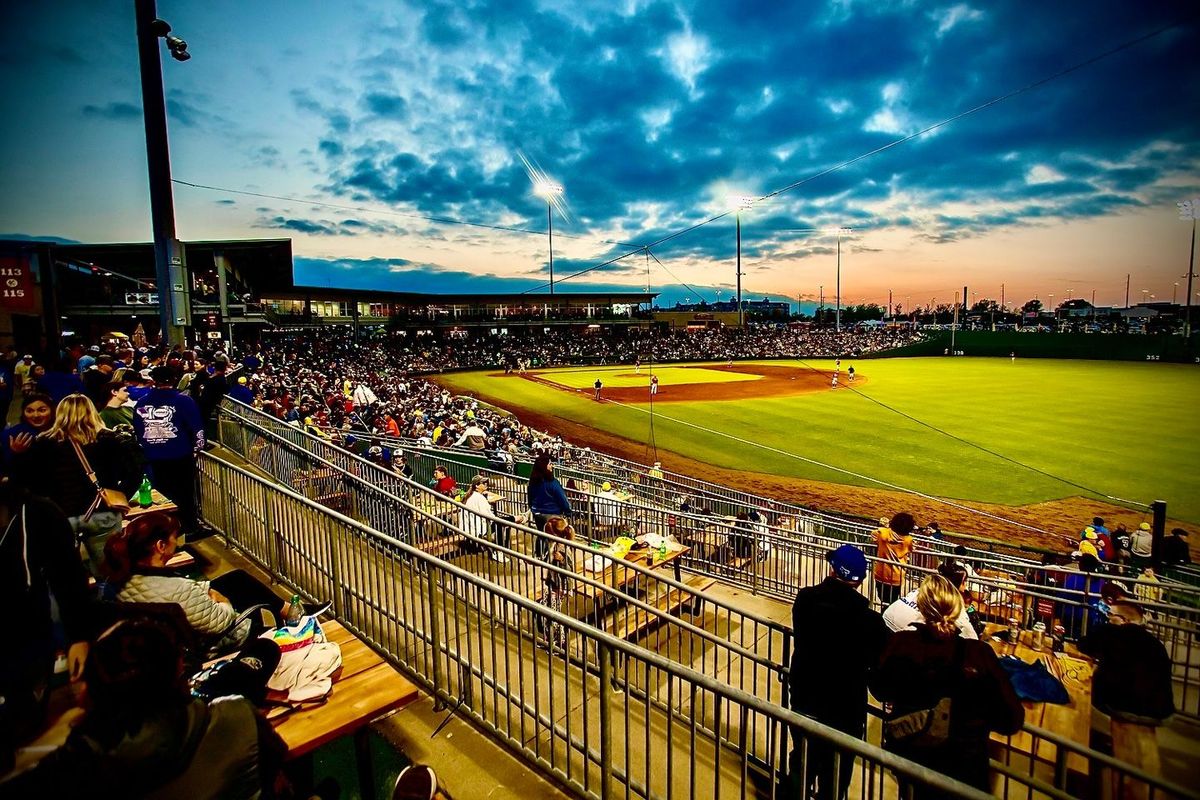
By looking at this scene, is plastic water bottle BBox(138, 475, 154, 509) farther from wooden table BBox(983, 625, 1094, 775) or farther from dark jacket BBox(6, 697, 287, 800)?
wooden table BBox(983, 625, 1094, 775)

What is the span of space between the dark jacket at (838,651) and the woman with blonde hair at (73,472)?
5.73 m

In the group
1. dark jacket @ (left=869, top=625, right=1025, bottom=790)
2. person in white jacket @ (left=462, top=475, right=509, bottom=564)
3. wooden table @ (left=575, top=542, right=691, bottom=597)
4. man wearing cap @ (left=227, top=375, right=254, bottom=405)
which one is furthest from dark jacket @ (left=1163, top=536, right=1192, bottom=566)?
man wearing cap @ (left=227, top=375, right=254, bottom=405)

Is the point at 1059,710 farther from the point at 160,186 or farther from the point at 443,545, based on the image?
the point at 160,186

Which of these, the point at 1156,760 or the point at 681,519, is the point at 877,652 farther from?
the point at 681,519

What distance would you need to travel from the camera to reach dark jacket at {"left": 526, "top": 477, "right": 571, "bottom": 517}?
7.50 metres

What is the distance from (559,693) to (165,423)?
536 centimetres

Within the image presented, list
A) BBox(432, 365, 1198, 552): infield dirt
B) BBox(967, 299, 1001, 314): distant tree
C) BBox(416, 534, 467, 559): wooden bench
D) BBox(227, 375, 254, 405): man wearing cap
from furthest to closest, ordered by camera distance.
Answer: BBox(967, 299, 1001, 314): distant tree, BBox(432, 365, 1198, 552): infield dirt, BBox(227, 375, 254, 405): man wearing cap, BBox(416, 534, 467, 559): wooden bench

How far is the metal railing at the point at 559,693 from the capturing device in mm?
2945

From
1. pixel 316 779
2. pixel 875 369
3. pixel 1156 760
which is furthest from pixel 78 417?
pixel 875 369

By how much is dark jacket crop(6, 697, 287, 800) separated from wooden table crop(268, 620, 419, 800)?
2.56 ft

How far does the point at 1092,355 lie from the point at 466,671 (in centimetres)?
9539

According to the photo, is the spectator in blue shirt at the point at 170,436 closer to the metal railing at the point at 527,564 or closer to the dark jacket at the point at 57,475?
the dark jacket at the point at 57,475

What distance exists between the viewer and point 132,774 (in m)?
1.86

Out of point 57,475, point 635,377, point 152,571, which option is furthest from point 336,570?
point 635,377
